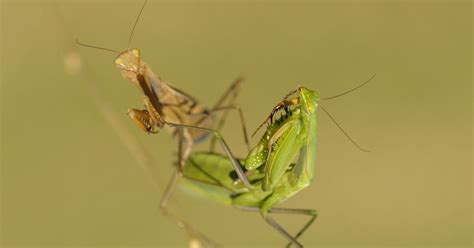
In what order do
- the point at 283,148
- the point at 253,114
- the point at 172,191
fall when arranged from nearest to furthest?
the point at 283,148 → the point at 172,191 → the point at 253,114

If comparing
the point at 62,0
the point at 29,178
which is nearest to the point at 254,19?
the point at 62,0

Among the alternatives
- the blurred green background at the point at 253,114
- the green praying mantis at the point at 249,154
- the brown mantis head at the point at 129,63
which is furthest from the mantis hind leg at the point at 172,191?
the blurred green background at the point at 253,114

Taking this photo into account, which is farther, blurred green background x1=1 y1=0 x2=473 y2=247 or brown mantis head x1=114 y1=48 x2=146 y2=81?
blurred green background x1=1 y1=0 x2=473 y2=247

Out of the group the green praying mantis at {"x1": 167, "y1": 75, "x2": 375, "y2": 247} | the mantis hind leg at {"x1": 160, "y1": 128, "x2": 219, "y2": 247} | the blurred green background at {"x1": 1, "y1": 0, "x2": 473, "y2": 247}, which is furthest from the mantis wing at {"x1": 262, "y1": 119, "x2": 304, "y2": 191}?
the blurred green background at {"x1": 1, "y1": 0, "x2": 473, "y2": 247}

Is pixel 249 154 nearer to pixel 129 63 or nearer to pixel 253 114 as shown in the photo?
pixel 129 63

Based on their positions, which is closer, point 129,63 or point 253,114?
point 129,63

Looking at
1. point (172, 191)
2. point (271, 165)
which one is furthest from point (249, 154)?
point (172, 191)

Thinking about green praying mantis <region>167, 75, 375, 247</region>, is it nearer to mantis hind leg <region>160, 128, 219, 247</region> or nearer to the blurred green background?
mantis hind leg <region>160, 128, 219, 247</region>

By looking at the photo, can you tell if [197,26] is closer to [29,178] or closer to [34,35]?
[34,35]
